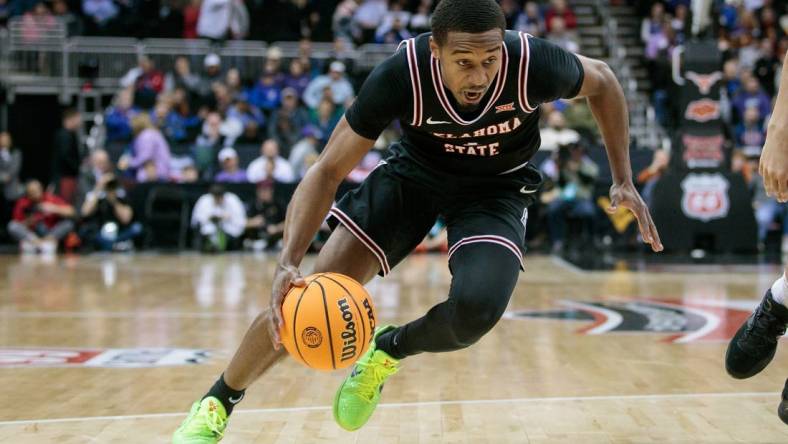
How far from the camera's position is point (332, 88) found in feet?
52.8

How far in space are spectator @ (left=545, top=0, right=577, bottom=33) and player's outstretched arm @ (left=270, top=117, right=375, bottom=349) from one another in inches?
596

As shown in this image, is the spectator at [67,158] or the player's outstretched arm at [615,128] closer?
the player's outstretched arm at [615,128]

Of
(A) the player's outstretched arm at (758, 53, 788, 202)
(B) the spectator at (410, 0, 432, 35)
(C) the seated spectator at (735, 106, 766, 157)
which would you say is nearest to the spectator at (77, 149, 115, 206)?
(B) the spectator at (410, 0, 432, 35)

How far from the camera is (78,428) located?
455 centimetres

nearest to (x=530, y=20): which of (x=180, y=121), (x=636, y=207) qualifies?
(x=180, y=121)

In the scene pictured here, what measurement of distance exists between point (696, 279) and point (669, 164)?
316 cm

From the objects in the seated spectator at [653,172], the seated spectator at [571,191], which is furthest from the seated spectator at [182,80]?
the seated spectator at [653,172]

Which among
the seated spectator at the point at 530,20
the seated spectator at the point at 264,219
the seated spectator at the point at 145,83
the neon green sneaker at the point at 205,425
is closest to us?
the neon green sneaker at the point at 205,425

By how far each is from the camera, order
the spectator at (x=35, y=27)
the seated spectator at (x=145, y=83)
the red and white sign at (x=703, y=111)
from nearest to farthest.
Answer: the red and white sign at (x=703, y=111)
the seated spectator at (x=145, y=83)
the spectator at (x=35, y=27)

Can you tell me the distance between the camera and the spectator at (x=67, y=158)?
15930mm

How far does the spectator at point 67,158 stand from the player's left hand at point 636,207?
12839 millimetres

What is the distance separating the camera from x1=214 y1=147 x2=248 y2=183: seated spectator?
15195 millimetres

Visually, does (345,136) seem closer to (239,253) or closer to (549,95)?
(549,95)

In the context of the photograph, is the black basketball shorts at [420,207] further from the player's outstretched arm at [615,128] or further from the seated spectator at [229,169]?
the seated spectator at [229,169]
